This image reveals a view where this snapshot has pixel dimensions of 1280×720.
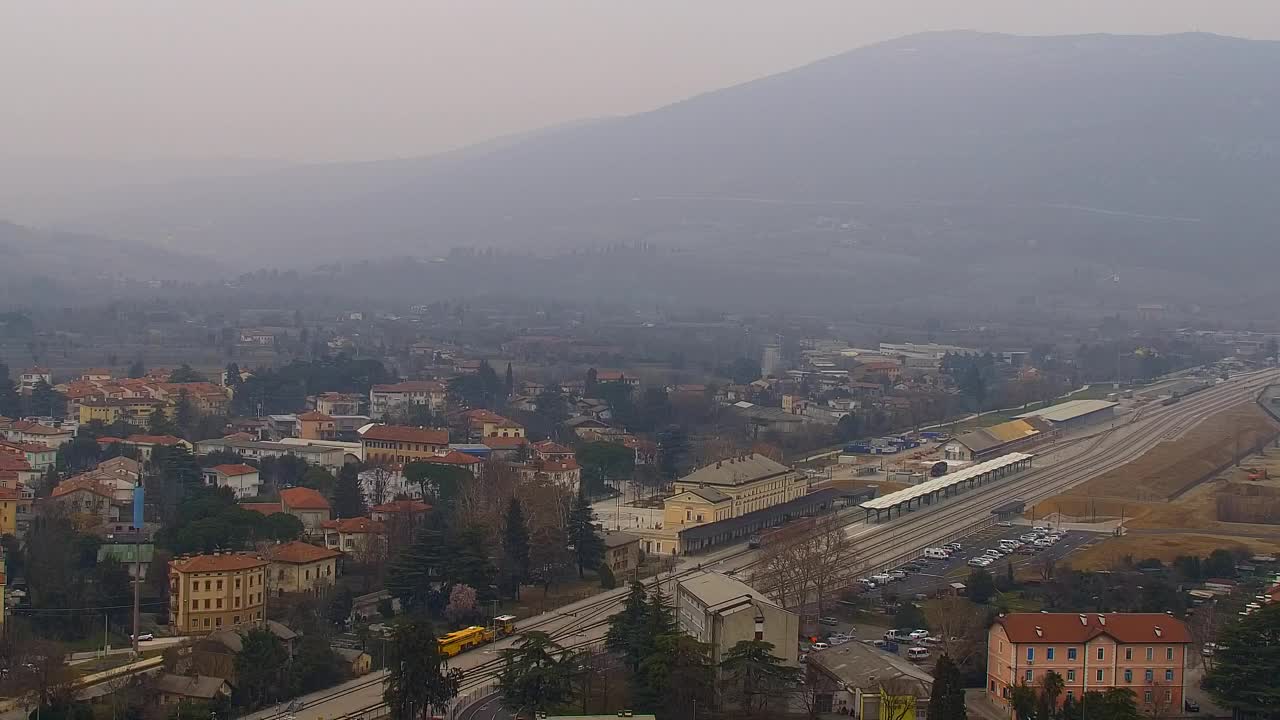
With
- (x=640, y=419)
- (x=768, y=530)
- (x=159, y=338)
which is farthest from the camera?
(x=159, y=338)

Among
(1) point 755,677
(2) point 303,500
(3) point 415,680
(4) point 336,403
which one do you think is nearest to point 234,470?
(2) point 303,500

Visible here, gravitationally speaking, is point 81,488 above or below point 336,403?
above

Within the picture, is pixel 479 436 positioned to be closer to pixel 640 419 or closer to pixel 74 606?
pixel 640 419

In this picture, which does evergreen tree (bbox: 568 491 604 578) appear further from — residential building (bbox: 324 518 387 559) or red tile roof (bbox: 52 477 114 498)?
red tile roof (bbox: 52 477 114 498)

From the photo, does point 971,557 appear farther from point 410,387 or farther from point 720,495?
point 410,387

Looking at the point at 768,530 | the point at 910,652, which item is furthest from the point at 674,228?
the point at 910,652

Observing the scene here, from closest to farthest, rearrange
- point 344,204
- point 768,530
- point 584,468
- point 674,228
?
1. point 768,530
2. point 584,468
3. point 674,228
4. point 344,204

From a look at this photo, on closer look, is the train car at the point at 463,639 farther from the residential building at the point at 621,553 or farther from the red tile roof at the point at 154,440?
the red tile roof at the point at 154,440
